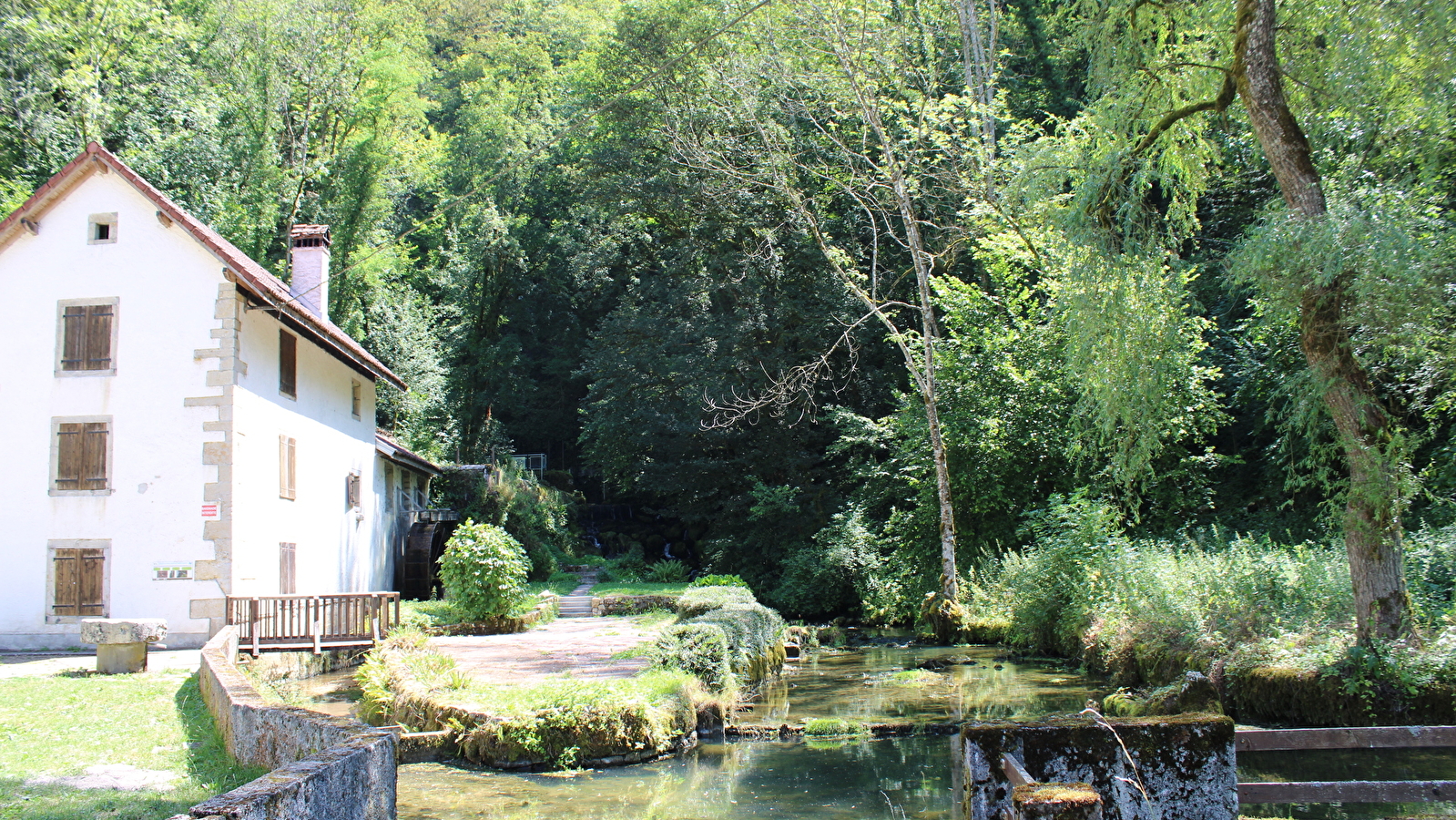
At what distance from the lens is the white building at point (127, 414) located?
15.9 meters

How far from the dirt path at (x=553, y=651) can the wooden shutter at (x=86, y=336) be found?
24.5 ft

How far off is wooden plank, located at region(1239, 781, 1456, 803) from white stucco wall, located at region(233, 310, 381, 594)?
610 inches

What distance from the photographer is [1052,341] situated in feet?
71.7

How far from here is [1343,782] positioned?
15.7 feet

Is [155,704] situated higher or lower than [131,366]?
lower

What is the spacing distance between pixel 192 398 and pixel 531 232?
26.6m

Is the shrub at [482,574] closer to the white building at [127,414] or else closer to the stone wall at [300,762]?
the white building at [127,414]

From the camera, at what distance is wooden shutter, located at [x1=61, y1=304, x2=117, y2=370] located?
16.7 m

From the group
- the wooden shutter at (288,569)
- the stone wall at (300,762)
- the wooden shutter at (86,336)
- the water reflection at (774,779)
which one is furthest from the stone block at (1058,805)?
the wooden shutter at (86,336)

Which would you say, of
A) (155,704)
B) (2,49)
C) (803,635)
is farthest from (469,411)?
(155,704)

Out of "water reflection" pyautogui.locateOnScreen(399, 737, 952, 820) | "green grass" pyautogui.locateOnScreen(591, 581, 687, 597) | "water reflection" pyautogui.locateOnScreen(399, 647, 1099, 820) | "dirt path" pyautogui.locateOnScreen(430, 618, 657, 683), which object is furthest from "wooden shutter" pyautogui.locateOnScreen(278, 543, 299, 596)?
"water reflection" pyautogui.locateOnScreen(399, 737, 952, 820)

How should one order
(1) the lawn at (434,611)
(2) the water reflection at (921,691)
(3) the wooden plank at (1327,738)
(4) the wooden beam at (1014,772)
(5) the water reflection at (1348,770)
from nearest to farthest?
(4) the wooden beam at (1014,772) < (3) the wooden plank at (1327,738) < (5) the water reflection at (1348,770) < (2) the water reflection at (921,691) < (1) the lawn at (434,611)

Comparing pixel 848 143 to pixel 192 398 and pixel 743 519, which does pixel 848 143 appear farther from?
pixel 192 398

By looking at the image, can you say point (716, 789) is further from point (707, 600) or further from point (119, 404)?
point (119, 404)
